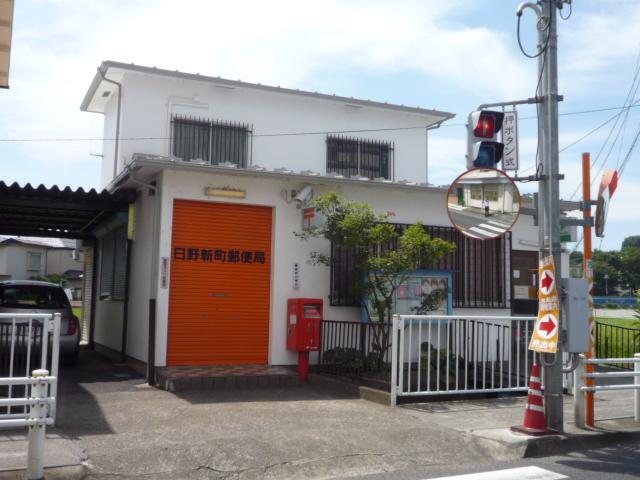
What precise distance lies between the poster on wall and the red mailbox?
3.34 ft

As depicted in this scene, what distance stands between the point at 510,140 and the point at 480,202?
1.01m

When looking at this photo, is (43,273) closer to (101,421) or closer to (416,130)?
(416,130)

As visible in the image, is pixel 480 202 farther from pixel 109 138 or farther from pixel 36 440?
pixel 109 138

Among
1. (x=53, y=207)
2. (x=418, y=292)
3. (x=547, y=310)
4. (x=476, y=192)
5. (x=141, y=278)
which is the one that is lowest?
(x=547, y=310)

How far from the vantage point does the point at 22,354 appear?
24.8ft

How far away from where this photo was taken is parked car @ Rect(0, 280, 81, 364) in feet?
39.2

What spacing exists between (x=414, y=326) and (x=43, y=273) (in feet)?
147

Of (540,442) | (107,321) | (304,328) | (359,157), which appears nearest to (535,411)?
(540,442)

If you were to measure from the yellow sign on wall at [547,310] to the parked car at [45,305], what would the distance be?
835cm

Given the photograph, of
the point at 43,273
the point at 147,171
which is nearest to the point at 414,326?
the point at 147,171

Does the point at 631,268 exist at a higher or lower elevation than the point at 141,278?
higher

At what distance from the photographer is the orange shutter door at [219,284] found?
11.2 meters

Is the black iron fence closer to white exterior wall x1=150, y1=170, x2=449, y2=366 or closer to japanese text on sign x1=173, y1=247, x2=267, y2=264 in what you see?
white exterior wall x1=150, y1=170, x2=449, y2=366

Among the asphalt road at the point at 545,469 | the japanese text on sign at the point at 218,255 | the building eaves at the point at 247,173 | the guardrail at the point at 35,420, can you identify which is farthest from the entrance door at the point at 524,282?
the guardrail at the point at 35,420
